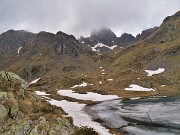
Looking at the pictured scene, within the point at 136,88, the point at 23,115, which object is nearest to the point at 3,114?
the point at 23,115

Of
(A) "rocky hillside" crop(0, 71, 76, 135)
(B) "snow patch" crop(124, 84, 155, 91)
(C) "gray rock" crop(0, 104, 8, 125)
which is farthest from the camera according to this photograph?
(B) "snow patch" crop(124, 84, 155, 91)

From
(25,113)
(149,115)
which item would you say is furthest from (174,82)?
(25,113)

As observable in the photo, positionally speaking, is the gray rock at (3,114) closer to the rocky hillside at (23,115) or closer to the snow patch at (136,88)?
the rocky hillside at (23,115)

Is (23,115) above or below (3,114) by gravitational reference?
above

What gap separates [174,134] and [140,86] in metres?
125

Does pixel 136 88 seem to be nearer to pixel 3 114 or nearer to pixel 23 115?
pixel 23 115

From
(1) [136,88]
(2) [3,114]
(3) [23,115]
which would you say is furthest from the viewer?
(1) [136,88]

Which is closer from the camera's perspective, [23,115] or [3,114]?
[3,114]

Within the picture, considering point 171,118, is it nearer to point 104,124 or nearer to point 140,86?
point 104,124

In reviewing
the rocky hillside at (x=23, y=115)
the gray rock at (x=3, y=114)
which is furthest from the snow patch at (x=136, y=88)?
the gray rock at (x=3, y=114)

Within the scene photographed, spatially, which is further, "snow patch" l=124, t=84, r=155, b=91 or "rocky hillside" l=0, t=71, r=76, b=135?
"snow patch" l=124, t=84, r=155, b=91

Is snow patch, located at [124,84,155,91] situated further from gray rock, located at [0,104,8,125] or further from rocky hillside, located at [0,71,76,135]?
gray rock, located at [0,104,8,125]

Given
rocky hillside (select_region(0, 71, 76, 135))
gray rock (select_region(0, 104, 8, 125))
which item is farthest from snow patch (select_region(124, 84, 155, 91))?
gray rock (select_region(0, 104, 8, 125))

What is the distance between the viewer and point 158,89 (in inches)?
6378
